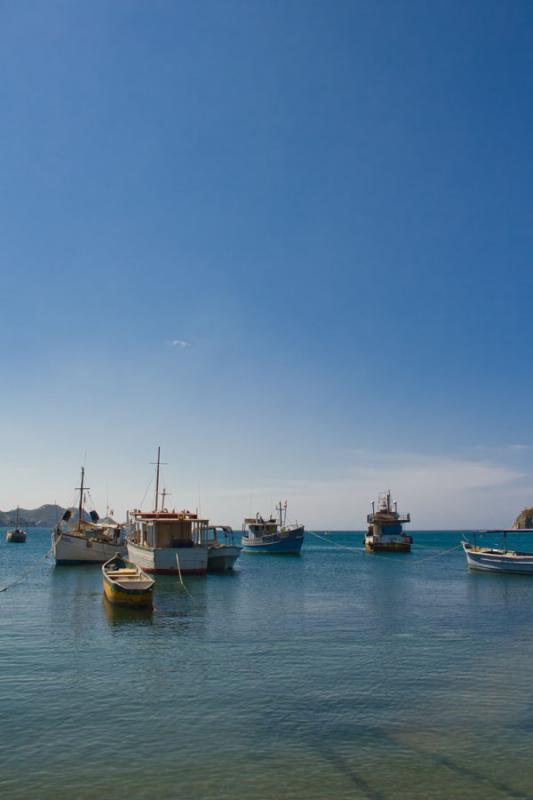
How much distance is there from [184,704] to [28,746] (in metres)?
4.58

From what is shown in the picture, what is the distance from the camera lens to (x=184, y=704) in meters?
17.3

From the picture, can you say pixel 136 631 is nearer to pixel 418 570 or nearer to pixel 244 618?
pixel 244 618

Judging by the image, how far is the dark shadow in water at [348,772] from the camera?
11820 millimetres

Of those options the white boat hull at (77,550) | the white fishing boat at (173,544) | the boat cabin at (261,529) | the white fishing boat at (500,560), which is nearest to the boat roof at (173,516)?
the white fishing boat at (173,544)

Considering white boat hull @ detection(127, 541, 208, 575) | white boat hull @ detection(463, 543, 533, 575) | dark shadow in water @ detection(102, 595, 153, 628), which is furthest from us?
white boat hull @ detection(463, 543, 533, 575)

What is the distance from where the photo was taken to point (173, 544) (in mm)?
51344

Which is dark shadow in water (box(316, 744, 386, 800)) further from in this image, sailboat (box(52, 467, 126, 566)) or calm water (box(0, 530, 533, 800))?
sailboat (box(52, 467, 126, 566))

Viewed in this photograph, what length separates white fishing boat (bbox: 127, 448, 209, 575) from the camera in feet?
165

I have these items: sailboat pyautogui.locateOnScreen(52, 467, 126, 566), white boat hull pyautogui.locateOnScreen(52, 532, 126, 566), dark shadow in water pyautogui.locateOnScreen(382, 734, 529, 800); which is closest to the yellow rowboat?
dark shadow in water pyautogui.locateOnScreen(382, 734, 529, 800)

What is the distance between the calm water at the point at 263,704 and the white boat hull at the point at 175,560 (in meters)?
14.3

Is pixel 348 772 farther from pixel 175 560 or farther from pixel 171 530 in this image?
pixel 171 530

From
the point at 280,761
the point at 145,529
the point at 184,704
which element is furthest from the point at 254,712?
the point at 145,529

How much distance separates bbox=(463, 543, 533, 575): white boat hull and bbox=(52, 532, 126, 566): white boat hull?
134 ft

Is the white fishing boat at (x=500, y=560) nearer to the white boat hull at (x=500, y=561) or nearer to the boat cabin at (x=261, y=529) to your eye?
the white boat hull at (x=500, y=561)
